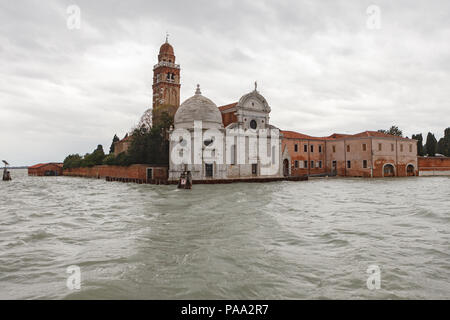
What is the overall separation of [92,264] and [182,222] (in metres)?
3.38

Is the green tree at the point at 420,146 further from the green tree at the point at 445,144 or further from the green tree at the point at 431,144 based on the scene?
the green tree at the point at 445,144

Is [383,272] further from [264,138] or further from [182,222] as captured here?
[264,138]

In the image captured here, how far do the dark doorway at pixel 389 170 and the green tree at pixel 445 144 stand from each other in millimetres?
20036

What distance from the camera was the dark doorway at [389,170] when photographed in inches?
1266

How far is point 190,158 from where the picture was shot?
25.5 metres

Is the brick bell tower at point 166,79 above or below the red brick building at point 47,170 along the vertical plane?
above

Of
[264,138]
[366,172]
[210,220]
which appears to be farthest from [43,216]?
[366,172]

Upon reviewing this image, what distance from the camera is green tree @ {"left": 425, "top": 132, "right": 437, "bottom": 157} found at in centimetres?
4472

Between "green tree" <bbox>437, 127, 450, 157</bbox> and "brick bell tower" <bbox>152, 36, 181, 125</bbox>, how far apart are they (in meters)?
41.7

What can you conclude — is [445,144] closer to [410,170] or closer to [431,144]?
[431,144]

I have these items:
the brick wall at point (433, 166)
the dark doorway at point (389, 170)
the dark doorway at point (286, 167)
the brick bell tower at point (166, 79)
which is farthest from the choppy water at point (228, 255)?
the brick wall at point (433, 166)

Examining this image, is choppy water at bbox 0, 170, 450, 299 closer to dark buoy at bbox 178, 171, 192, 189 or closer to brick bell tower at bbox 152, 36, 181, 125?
dark buoy at bbox 178, 171, 192, 189

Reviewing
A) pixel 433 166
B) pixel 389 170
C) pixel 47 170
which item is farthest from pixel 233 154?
pixel 47 170

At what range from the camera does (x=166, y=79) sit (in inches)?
1494
